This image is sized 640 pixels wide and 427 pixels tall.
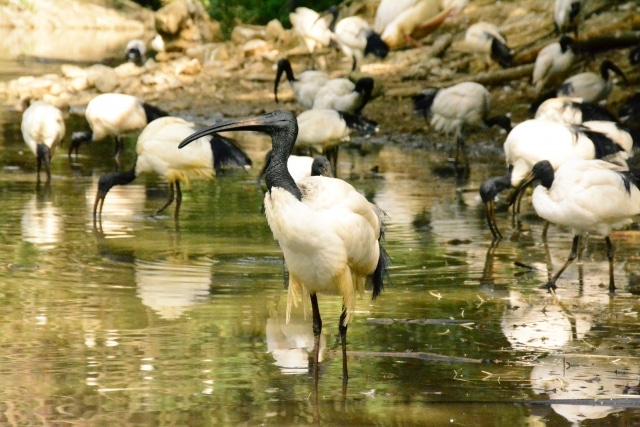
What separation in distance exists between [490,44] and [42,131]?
7927 mm

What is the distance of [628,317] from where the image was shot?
297 inches

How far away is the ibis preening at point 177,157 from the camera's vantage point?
1175cm

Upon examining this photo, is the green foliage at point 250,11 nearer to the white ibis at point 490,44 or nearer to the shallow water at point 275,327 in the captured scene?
the white ibis at point 490,44

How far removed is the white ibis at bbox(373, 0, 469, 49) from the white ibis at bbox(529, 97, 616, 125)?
919 cm

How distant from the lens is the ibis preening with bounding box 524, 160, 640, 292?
8.27 metres

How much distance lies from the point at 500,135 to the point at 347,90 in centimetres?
228

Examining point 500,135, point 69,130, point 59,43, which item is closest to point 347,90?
point 500,135

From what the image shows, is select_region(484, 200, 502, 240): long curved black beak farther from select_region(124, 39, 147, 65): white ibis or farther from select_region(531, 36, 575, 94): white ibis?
select_region(124, 39, 147, 65): white ibis

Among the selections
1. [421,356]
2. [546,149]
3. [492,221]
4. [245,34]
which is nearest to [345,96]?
[546,149]

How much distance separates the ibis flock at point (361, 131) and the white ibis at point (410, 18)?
0.09 feet

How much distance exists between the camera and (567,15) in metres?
18.0

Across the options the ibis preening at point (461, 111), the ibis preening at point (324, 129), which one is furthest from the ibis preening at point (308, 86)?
the ibis preening at point (324, 129)

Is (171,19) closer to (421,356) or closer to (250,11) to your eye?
(250,11)

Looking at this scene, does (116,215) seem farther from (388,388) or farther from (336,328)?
(388,388)
